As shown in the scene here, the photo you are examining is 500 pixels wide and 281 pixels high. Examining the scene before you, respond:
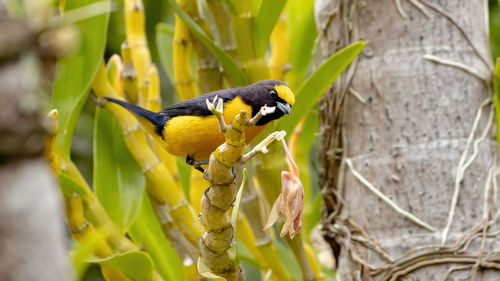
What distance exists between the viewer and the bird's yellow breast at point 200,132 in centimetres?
65

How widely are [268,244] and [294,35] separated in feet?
1.57

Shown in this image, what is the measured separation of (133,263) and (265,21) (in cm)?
38

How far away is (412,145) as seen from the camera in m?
0.91

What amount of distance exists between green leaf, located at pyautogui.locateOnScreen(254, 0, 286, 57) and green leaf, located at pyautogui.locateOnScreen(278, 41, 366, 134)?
0.09m

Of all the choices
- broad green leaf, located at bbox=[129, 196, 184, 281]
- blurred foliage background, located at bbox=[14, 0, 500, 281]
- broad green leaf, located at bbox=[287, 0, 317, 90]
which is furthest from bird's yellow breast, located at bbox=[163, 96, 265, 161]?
broad green leaf, located at bbox=[287, 0, 317, 90]

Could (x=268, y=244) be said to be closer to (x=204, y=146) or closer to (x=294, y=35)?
(x=204, y=146)

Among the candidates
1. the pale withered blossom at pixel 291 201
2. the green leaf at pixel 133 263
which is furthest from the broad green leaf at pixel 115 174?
the pale withered blossom at pixel 291 201

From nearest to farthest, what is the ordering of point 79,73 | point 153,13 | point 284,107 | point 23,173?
point 23,173, point 284,107, point 79,73, point 153,13

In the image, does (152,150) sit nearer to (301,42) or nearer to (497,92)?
(301,42)

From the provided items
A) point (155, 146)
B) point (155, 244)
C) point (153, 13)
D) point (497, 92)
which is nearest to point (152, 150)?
point (155, 146)

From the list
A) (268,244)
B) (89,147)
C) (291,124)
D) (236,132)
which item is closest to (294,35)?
(291,124)

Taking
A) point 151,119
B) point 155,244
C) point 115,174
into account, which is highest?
point 151,119

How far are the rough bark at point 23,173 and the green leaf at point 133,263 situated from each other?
1.76ft

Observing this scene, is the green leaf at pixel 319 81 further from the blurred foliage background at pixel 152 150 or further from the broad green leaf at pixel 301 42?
the broad green leaf at pixel 301 42
